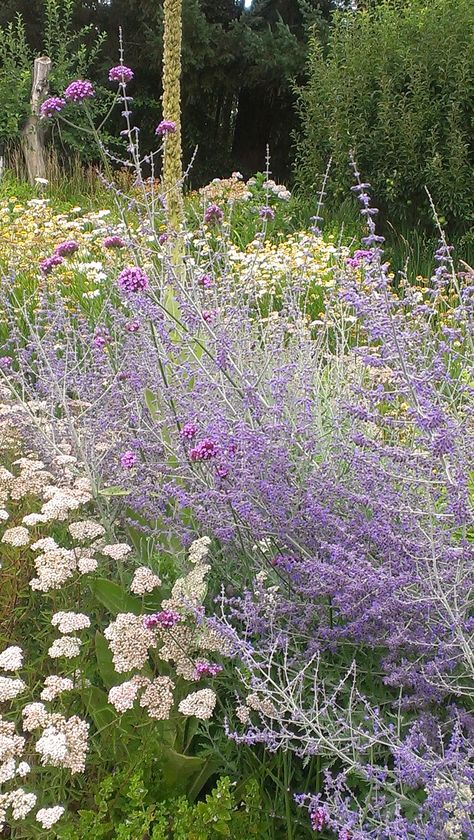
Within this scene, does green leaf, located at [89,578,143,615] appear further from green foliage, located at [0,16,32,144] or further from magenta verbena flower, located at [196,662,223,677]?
green foliage, located at [0,16,32,144]

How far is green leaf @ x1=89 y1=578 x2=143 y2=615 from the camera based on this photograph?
82.1 inches

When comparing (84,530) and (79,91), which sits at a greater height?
(79,91)

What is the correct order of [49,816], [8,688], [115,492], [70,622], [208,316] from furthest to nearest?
Result: [208,316] → [115,492] → [70,622] → [8,688] → [49,816]

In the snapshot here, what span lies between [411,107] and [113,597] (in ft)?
22.4

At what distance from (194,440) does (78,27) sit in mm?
15595

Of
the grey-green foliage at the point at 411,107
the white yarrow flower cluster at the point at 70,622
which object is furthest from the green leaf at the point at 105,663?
the grey-green foliage at the point at 411,107

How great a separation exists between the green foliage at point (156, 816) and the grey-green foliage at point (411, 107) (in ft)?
21.5

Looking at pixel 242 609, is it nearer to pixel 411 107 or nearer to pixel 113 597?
pixel 113 597

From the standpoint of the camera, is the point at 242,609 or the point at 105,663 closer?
the point at 105,663

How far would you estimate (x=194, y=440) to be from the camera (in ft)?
7.84

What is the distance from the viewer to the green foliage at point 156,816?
159 cm

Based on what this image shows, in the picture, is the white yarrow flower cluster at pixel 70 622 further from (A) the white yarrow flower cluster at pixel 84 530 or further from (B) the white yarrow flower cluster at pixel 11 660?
(A) the white yarrow flower cluster at pixel 84 530

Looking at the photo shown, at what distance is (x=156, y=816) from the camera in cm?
173

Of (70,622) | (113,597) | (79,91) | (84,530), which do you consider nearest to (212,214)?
(79,91)
